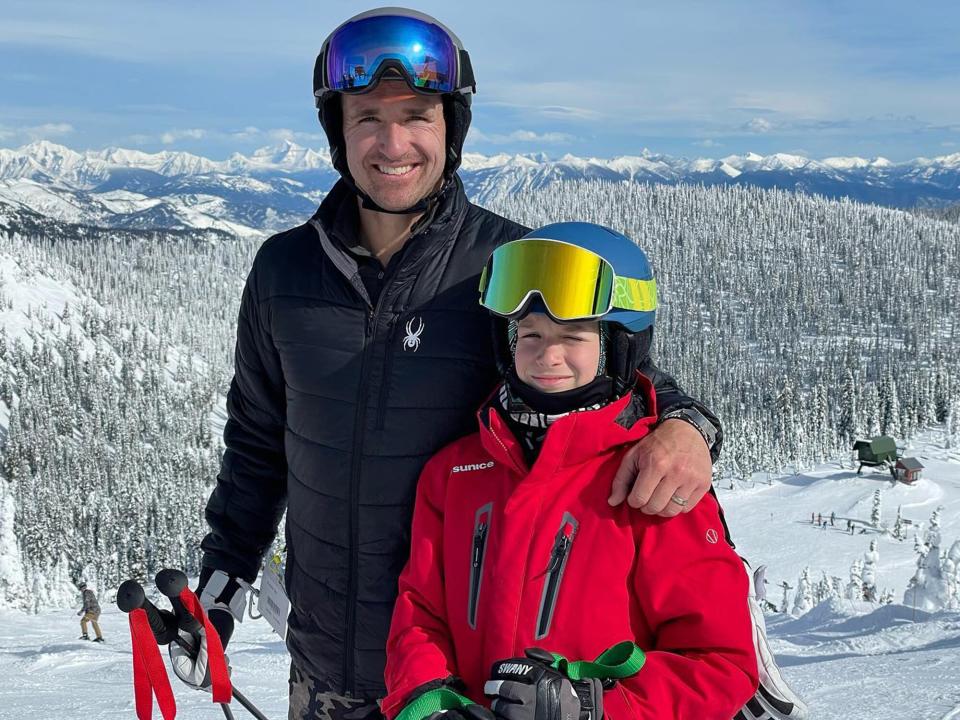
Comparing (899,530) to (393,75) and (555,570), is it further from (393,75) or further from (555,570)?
(393,75)

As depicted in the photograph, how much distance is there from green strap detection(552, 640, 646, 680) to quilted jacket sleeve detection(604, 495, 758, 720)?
4 centimetres

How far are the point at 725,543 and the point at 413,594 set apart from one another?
0.98m

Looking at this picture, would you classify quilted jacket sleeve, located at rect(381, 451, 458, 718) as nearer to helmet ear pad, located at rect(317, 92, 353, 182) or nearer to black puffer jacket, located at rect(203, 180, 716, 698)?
black puffer jacket, located at rect(203, 180, 716, 698)

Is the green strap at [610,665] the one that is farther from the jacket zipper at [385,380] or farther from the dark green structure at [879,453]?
the dark green structure at [879,453]

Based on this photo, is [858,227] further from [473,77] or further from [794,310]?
[473,77]

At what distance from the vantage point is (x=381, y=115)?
9.39ft

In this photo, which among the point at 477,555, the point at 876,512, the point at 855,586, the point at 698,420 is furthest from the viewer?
the point at 876,512

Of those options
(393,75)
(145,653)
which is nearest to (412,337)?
(393,75)

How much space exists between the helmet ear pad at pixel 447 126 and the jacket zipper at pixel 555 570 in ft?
4.69

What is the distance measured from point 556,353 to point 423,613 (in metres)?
0.92

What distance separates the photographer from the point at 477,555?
240 cm

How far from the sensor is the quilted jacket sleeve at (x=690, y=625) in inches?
79.0

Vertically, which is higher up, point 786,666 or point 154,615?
point 154,615

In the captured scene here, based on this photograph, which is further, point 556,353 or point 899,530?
point 899,530
